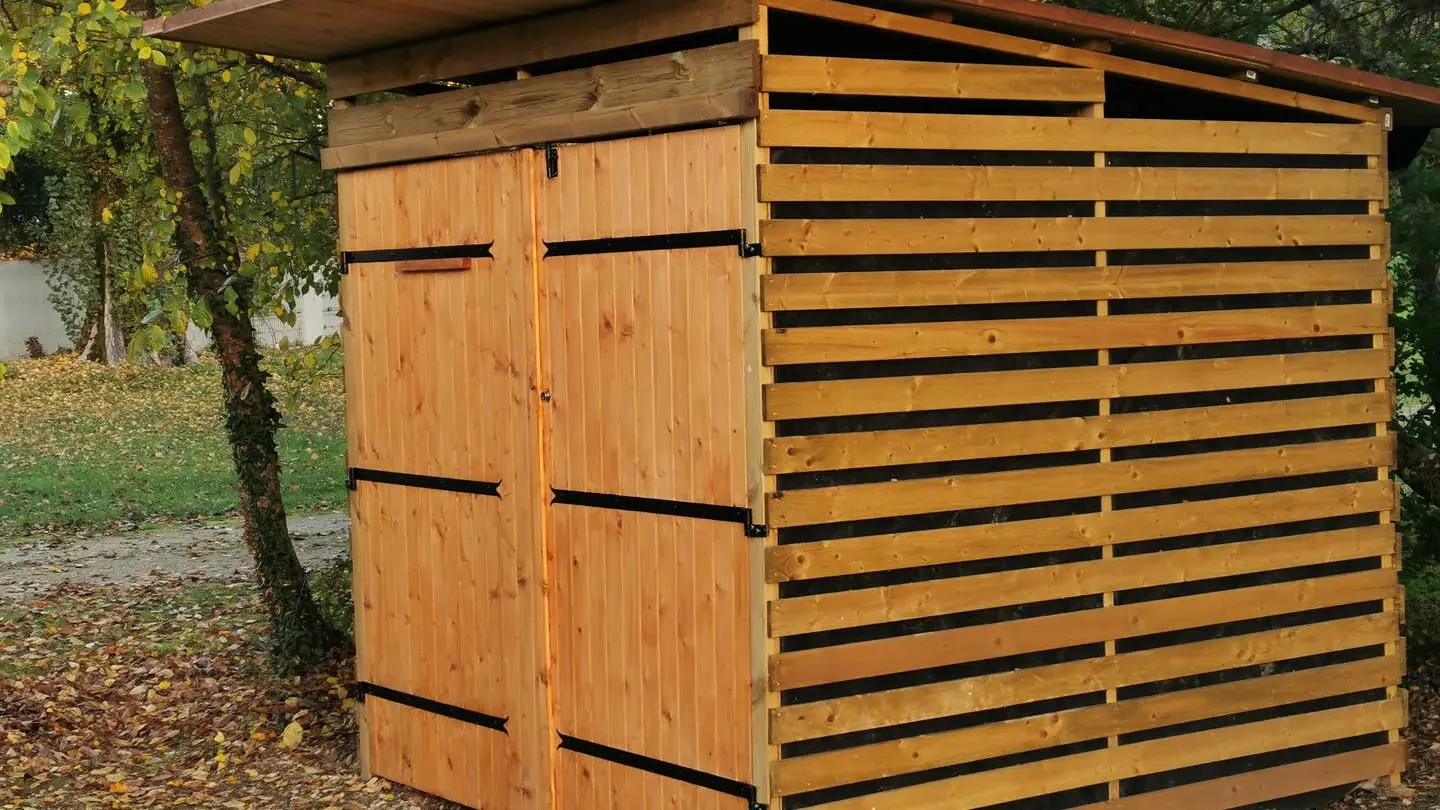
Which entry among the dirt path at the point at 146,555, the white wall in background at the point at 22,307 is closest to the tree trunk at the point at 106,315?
the white wall in background at the point at 22,307

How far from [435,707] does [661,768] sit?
1420mm

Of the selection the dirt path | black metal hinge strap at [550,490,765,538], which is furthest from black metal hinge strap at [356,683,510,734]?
the dirt path

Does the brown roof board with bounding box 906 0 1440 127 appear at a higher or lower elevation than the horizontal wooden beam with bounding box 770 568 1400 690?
higher

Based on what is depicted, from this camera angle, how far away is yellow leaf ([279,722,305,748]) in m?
7.61

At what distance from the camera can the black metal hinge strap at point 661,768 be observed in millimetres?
5309

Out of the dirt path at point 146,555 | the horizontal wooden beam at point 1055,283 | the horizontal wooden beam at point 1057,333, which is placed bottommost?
the dirt path at point 146,555

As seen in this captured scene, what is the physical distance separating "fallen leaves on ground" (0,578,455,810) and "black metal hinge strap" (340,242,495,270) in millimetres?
2238

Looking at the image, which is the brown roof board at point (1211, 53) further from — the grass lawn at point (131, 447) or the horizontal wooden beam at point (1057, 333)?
the grass lawn at point (131, 447)

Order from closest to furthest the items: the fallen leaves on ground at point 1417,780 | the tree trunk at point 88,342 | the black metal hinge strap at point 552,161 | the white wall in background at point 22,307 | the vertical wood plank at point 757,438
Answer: the vertical wood plank at point 757,438 → the black metal hinge strap at point 552,161 → the fallen leaves on ground at point 1417,780 → the tree trunk at point 88,342 → the white wall in background at point 22,307

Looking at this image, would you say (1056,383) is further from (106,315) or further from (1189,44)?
(106,315)

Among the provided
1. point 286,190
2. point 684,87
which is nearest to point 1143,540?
point 684,87

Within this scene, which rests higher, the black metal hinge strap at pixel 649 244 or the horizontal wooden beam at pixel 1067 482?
the black metal hinge strap at pixel 649 244

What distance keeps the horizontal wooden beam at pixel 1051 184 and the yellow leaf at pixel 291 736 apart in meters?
4.01

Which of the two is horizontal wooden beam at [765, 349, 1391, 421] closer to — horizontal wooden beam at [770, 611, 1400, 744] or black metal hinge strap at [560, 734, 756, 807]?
horizontal wooden beam at [770, 611, 1400, 744]
